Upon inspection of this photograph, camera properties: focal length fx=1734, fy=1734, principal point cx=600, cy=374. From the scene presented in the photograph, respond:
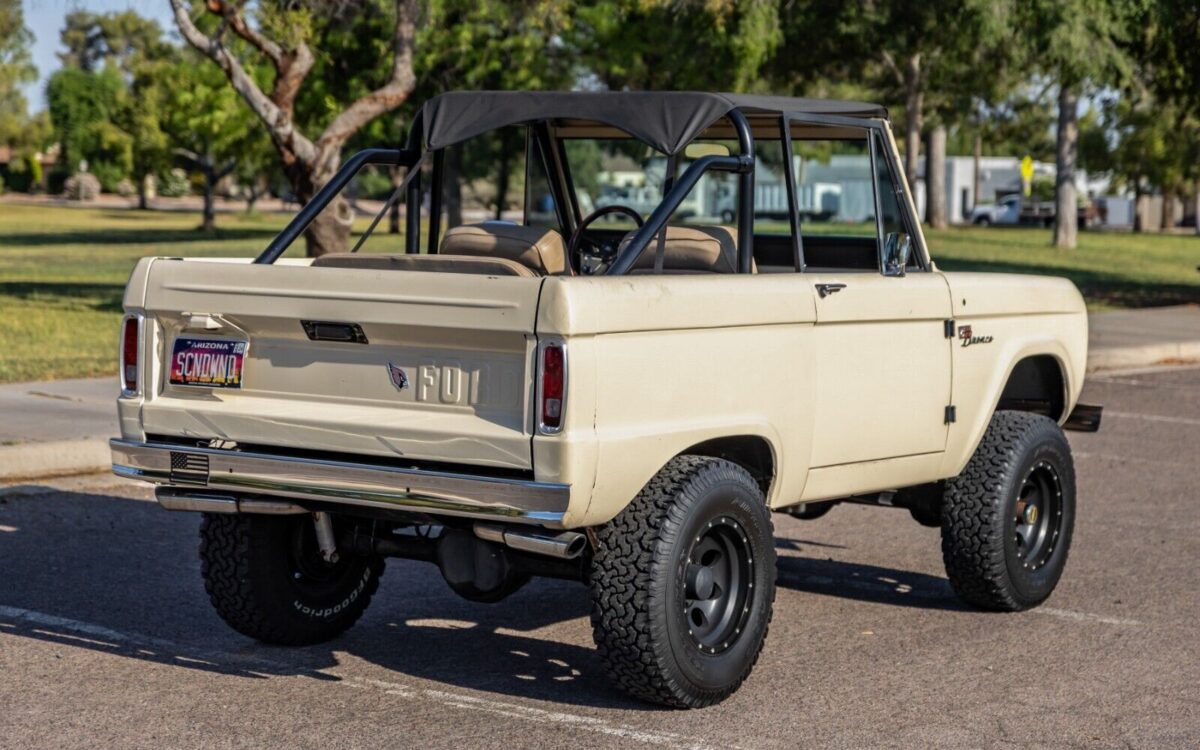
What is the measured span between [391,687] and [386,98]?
44.9 ft

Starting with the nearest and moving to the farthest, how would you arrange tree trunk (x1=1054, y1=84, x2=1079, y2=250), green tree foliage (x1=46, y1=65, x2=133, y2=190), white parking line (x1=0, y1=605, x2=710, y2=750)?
white parking line (x1=0, y1=605, x2=710, y2=750) → tree trunk (x1=1054, y1=84, x2=1079, y2=250) → green tree foliage (x1=46, y1=65, x2=133, y2=190)

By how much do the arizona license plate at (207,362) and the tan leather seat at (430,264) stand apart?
19.7 inches

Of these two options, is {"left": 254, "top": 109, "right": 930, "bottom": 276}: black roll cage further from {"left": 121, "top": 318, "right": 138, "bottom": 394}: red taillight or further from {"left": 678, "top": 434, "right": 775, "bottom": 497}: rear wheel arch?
{"left": 678, "top": 434, "right": 775, "bottom": 497}: rear wheel arch

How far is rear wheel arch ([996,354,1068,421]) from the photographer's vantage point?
7621mm

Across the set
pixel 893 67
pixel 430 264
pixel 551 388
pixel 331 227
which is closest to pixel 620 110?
pixel 430 264

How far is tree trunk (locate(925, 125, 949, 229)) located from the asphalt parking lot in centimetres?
5529

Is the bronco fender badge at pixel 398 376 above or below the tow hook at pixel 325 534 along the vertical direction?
above

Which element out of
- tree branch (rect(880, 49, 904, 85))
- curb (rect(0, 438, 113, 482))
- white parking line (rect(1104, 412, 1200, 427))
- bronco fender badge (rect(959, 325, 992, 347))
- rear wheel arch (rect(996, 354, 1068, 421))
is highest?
tree branch (rect(880, 49, 904, 85))

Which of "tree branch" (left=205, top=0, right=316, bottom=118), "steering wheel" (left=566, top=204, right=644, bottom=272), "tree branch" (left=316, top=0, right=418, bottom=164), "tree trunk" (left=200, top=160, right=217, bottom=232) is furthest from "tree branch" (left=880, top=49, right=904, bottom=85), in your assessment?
"steering wheel" (left=566, top=204, right=644, bottom=272)

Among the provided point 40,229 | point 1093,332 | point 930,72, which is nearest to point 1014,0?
point 1093,332

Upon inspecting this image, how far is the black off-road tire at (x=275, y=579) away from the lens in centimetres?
625

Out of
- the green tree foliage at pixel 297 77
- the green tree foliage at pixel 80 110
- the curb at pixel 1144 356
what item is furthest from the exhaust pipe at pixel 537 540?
the green tree foliage at pixel 80 110

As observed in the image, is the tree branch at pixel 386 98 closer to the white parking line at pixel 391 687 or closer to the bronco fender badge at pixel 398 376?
the white parking line at pixel 391 687

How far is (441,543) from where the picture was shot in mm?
5805
